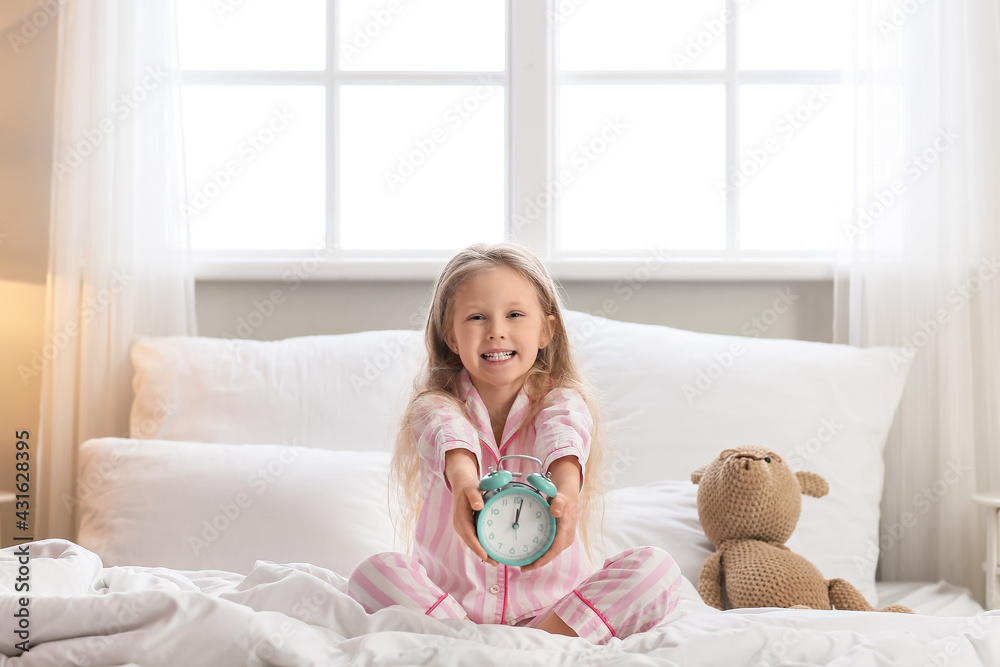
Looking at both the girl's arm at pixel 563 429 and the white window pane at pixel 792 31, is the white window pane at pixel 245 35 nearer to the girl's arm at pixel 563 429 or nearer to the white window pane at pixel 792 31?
the white window pane at pixel 792 31

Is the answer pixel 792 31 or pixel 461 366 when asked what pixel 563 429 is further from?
pixel 792 31

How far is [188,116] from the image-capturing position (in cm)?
238

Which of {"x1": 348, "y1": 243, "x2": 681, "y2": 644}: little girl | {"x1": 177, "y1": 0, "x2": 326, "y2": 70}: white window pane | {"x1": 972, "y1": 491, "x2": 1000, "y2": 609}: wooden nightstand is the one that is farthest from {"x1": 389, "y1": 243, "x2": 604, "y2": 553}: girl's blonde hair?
{"x1": 177, "y1": 0, "x2": 326, "y2": 70}: white window pane

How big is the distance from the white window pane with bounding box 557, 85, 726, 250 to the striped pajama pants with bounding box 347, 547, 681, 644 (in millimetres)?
1374

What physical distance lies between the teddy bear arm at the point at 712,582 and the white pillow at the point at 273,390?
709 mm

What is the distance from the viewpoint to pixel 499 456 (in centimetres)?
118

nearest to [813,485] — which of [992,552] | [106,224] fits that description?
[992,552]

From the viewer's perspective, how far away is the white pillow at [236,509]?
153 centimetres

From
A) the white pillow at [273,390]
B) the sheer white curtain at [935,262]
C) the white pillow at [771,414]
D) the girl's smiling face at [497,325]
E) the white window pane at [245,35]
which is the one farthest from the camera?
the white window pane at [245,35]

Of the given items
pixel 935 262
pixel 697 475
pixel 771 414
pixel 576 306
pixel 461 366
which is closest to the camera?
pixel 461 366

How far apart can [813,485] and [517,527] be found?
2.83ft

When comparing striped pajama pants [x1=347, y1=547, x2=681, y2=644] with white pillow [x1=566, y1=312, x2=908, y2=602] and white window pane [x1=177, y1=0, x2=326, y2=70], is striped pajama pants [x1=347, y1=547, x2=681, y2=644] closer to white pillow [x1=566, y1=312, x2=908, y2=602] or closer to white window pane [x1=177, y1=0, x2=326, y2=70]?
white pillow [x1=566, y1=312, x2=908, y2=602]

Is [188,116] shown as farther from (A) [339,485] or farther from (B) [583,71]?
(A) [339,485]

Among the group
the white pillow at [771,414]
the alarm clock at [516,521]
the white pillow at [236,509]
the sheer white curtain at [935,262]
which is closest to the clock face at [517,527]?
the alarm clock at [516,521]
